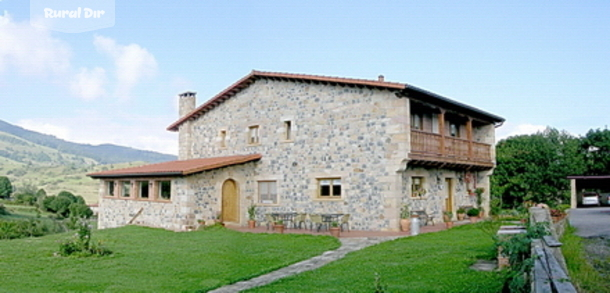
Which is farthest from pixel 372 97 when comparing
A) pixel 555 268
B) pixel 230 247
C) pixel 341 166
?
pixel 555 268

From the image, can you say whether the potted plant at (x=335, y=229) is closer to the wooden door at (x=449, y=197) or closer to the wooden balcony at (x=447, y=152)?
the wooden balcony at (x=447, y=152)

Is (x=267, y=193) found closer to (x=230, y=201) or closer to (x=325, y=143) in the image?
(x=230, y=201)

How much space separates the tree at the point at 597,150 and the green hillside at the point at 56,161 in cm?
4940

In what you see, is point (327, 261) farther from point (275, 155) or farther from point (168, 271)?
point (275, 155)

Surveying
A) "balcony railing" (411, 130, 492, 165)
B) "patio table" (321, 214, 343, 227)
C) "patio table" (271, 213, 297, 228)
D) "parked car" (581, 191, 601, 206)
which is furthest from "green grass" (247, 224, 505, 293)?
"parked car" (581, 191, 601, 206)

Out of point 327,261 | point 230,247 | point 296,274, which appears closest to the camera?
point 296,274

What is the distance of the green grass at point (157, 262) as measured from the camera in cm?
862

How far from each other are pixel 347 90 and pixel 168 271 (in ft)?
33.4

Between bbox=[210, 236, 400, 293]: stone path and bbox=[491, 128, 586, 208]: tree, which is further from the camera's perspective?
bbox=[491, 128, 586, 208]: tree

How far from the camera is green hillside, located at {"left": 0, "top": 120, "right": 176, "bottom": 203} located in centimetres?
6956

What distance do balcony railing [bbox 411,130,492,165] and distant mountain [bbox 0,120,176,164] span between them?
14829 cm

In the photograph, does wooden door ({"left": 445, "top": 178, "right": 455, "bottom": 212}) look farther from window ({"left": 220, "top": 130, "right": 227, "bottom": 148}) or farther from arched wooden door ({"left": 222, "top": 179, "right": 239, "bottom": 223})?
window ({"left": 220, "top": 130, "right": 227, "bottom": 148})

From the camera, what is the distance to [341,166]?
58.2 feet

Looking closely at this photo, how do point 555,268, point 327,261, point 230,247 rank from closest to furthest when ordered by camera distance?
point 555,268, point 327,261, point 230,247
